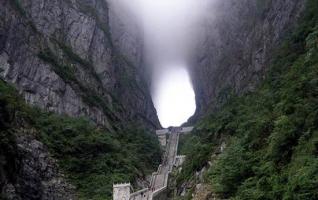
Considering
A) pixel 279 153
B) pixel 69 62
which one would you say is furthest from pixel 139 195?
pixel 69 62

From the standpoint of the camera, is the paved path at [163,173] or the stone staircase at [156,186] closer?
the stone staircase at [156,186]

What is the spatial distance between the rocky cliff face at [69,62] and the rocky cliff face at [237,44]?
13235 millimetres

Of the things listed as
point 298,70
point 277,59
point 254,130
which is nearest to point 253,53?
point 277,59

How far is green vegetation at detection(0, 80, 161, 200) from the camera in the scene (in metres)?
44.2

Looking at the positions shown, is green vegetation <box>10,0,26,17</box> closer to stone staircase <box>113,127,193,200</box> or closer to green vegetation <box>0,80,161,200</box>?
green vegetation <box>0,80,161,200</box>

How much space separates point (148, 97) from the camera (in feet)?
326

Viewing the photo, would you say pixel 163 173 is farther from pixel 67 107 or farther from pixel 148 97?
pixel 148 97

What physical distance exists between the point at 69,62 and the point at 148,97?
3117cm

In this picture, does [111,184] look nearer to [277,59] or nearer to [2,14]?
[277,59]

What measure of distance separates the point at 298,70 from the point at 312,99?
1108cm

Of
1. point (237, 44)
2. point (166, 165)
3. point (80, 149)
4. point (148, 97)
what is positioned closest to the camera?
point (80, 149)

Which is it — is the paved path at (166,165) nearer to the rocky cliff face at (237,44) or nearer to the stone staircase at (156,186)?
the stone staircase at (156,186)

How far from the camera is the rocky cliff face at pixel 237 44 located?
2494 inches

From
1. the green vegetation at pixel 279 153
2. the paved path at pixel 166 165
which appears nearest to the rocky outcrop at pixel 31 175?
the paved path at pixel 166 165
